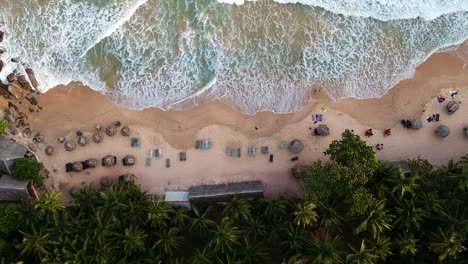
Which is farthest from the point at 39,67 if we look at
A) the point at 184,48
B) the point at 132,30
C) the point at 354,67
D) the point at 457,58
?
the point at 457,58

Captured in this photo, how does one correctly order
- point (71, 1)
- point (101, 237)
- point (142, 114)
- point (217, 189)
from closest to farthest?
point (101, 237) < point (217, 189) < point (142, 114) < point (71, 1)

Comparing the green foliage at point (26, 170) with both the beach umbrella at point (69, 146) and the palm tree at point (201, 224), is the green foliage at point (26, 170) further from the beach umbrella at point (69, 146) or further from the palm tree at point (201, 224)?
the palm tree at point (201, 224)

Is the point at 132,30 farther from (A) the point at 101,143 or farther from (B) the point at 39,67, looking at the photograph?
(A) the point at 101,143

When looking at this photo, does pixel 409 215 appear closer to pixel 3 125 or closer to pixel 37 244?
pixel 37 244

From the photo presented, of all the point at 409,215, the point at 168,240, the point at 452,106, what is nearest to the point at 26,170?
the point at 168,240

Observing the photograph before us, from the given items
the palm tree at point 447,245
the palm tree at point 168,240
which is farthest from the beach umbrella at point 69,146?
the palm tree at point 447,245

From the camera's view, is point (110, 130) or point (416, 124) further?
point (416, 124)
